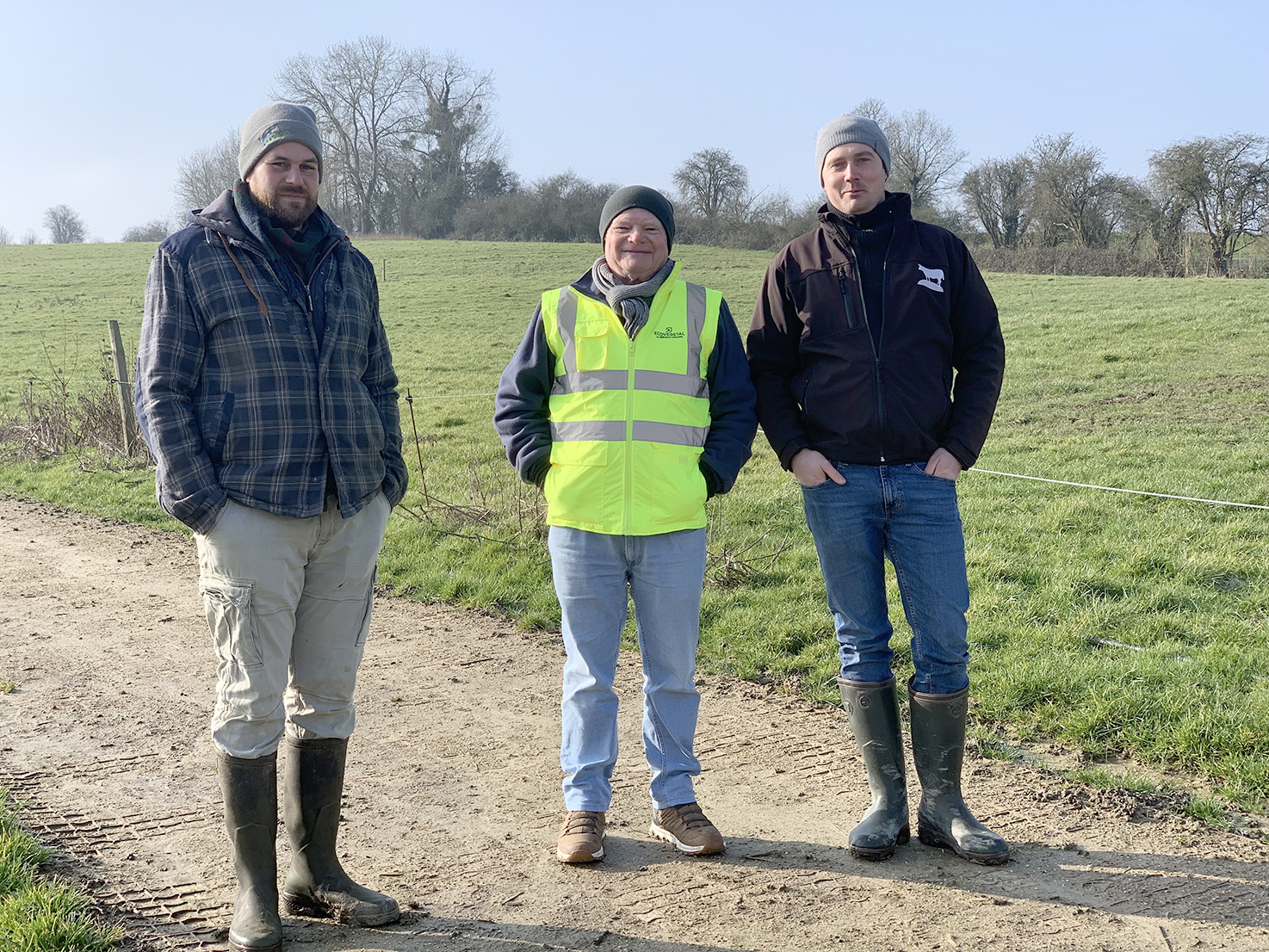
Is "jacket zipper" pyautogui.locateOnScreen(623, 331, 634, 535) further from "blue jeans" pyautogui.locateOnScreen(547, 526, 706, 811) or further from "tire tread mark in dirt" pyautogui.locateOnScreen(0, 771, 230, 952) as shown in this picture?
"tire tread mark in dirt" pyautogui.locateOnScreen(0, 771, 230, 952)

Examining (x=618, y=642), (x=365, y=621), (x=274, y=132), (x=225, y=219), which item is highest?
(x=274, y=132)

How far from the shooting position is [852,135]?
3.70 metres

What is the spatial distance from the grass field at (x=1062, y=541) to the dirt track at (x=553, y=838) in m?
0.67

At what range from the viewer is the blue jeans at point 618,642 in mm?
3697

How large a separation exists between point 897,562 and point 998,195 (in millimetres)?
40798

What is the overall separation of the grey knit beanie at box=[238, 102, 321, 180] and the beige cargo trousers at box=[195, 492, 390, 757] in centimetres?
105

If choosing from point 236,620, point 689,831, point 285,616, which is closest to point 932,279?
point 689,831

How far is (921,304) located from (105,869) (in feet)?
11.1

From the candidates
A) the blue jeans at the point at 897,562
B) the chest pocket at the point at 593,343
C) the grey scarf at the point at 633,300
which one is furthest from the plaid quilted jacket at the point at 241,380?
the blue jeans at the point at 897,562

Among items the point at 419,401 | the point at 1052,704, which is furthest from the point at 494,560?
the point at 419,401

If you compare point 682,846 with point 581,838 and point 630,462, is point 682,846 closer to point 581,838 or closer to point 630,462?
point 581,838

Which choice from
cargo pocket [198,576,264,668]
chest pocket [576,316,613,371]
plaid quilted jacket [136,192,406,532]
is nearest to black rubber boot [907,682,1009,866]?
chest pocket [576,316,613,371]

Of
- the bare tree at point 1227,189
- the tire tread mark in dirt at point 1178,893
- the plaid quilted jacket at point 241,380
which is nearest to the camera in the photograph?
the plaid quilted jacket at point 241,380

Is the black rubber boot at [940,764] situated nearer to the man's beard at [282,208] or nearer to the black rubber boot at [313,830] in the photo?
the black rubber boot at [313,830]
